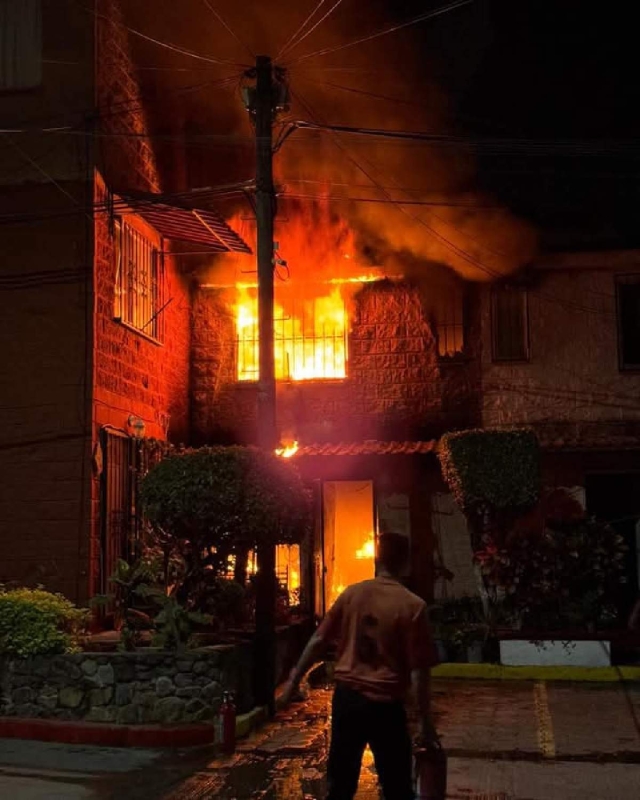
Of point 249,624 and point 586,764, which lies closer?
point 586,764

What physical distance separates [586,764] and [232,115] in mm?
12297

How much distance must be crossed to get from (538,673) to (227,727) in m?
5.52

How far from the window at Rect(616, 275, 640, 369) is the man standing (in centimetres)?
1221

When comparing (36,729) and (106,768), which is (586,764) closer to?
(106,768)

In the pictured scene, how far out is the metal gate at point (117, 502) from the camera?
13500 mm

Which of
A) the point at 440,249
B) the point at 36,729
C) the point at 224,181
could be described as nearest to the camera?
the point at 36,729

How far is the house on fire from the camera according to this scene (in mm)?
13570

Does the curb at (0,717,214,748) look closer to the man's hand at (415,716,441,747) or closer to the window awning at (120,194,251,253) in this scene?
the man's hand at (415,716,441,747)

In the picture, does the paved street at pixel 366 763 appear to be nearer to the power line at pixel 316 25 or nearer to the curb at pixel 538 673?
the curb at pixel 538 673

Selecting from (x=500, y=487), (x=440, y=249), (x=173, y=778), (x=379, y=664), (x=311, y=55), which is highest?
(x=311, y=55)

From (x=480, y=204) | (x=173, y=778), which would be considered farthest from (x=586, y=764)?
(x=480, y=204)

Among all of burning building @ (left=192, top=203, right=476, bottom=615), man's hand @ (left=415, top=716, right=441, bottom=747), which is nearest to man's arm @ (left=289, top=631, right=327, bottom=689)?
man's hand @ (left=415, top=716, right=441, bottom=747)

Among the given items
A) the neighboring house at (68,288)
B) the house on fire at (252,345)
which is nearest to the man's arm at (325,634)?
the neighboring house at (68,288)

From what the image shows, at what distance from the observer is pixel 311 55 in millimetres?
17531
